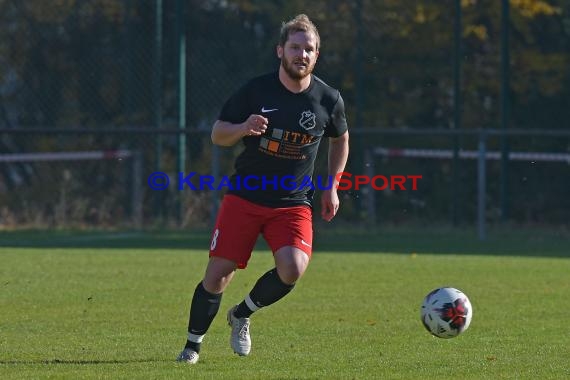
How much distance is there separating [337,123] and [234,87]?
43.5ft

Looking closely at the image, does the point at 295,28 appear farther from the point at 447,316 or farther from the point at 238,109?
the point at 447,316

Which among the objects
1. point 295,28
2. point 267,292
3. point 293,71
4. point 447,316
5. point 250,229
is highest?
point 295,28

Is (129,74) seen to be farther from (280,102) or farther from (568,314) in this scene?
(280,102)

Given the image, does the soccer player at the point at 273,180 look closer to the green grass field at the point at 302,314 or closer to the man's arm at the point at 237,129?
the man's arm at the point at 237,129

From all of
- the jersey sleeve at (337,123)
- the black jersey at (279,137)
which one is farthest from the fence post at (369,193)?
the black jersey at (279,137)

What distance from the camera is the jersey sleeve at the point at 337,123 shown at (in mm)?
8062

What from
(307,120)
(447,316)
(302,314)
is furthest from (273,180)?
(302,314)

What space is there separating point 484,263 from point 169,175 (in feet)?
22.9

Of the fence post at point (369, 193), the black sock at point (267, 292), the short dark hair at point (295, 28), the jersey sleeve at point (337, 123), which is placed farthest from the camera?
the fence post at point (369, 193)

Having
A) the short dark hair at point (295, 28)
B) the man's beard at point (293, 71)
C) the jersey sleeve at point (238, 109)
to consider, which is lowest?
the jersey sleeve at point (238, 109)

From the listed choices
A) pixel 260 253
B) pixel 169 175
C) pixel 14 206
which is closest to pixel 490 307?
pixel 260 253

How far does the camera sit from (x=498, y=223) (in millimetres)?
19938

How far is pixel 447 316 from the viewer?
26.9ft

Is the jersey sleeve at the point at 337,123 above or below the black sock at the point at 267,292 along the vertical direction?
above
